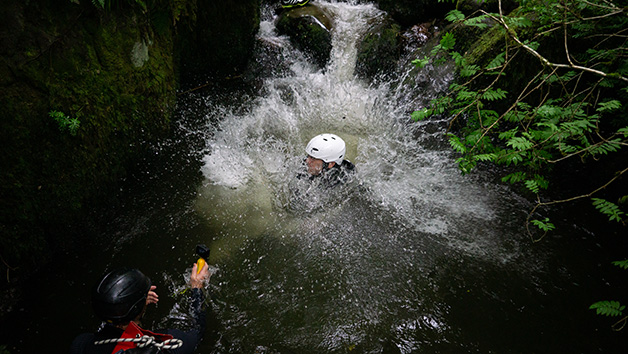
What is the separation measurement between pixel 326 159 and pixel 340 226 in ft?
3.91

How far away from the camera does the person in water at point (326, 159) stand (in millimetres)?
5289

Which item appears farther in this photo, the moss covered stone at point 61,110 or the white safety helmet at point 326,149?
the white safety helmet at point 326,149

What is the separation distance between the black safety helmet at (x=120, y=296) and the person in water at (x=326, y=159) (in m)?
3.44

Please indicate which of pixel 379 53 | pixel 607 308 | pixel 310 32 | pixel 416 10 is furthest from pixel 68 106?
pixel 416 10

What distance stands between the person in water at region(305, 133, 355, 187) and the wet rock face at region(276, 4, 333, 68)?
13.3ft

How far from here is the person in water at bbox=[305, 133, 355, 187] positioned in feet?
17.4

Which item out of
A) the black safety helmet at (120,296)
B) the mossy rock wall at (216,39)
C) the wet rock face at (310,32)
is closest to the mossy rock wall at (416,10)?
the wet rock face at (310,32)

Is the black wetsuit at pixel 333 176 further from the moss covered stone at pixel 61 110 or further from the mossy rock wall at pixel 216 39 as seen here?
the mossy rock wall at pixel 216 39

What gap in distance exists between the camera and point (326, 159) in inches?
209

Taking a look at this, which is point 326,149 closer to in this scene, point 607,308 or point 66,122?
point 66,122

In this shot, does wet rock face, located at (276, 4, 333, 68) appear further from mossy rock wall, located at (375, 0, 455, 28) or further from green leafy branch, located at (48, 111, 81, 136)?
green leafy branch, located at (48, 111, 81, 136)

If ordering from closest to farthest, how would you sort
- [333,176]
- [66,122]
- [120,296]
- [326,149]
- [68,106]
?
1. [120,296]
2. [66,122]
3. [68,106]
4. [326,149]
5. [333,176]

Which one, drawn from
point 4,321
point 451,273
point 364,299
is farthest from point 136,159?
point 451,273

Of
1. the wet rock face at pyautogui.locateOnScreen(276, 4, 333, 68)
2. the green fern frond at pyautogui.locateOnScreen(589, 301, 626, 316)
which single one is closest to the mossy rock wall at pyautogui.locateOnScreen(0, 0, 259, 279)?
the wet rock face at pyautogui.locateOnScreen(276, 4, 333, 68)
